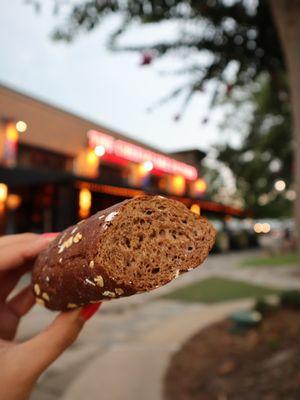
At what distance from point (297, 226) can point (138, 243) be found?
2.71 metres

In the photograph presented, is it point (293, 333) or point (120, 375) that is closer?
point (120, 375)

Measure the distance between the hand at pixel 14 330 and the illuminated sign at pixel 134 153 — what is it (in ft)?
64.3

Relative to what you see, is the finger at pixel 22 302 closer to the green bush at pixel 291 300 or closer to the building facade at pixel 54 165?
the green bush at pixel 291 300

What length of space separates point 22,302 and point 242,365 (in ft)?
11.6

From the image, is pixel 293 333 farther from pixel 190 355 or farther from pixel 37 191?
pixel 37 191

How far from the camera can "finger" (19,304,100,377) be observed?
1.42 meters

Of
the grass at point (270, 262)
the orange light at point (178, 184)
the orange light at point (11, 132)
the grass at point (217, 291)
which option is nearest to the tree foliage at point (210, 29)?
the grass at point (217, 291)

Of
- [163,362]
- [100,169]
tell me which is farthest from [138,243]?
[100,169]

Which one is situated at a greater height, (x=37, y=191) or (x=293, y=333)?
(x=37, y=191)

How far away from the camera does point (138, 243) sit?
52.8 inches

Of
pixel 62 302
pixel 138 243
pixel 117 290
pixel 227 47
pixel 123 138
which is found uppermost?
pixel 123 138

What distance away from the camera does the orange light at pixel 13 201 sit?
1734cm

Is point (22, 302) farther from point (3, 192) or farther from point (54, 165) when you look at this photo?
point (54, 165)

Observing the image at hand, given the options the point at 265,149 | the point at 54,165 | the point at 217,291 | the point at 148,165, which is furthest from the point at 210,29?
the point at 148,165
